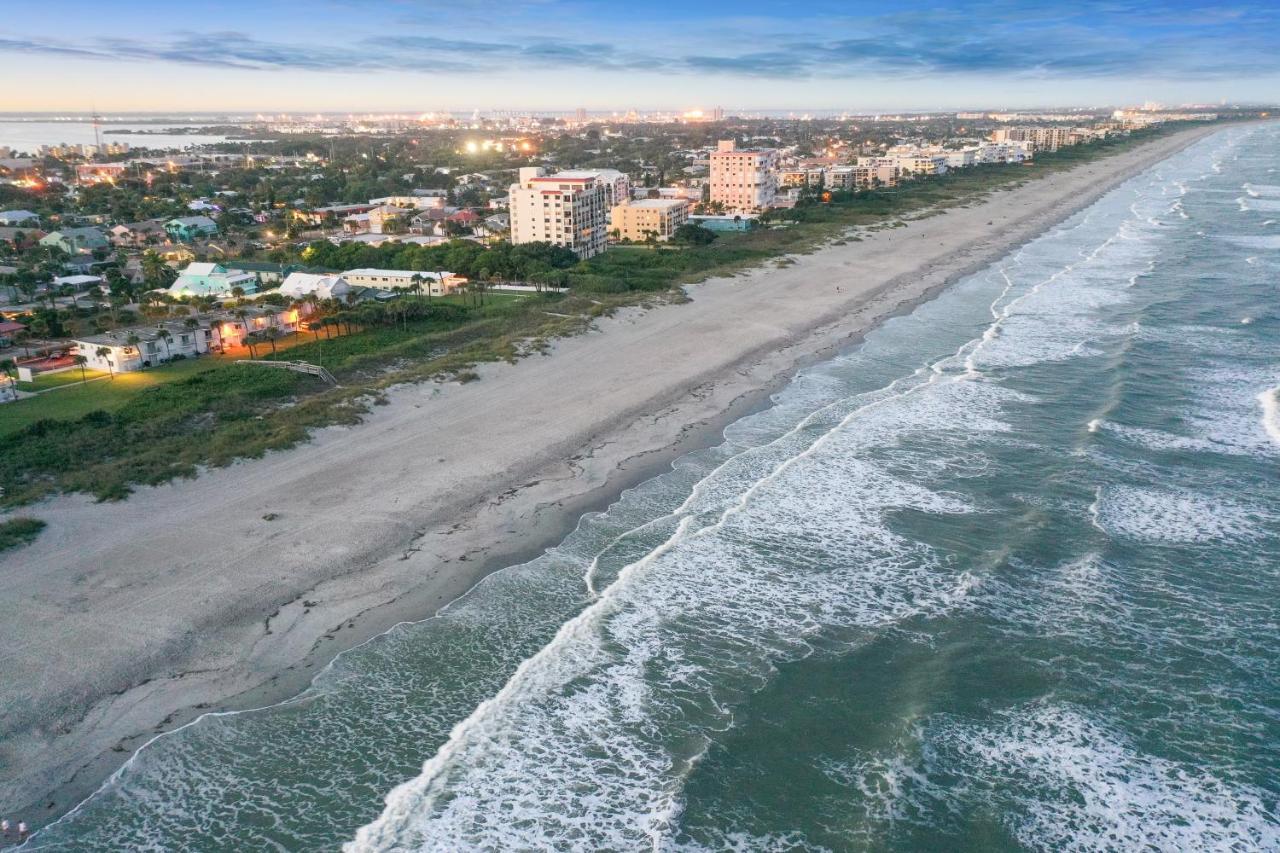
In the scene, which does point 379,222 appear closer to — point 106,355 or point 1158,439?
point 106,355

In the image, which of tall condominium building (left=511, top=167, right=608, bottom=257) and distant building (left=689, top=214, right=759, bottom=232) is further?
distant building (left=689, top=214, right=759, bottom=232)

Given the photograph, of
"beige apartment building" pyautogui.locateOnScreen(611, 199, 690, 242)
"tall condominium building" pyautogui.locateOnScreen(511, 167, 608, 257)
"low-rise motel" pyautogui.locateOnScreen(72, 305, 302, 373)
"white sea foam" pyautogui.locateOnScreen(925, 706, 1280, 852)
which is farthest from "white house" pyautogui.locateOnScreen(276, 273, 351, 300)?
"white sea foam" pyautogui.locateOnScreen(925, 706, 1280, 852)

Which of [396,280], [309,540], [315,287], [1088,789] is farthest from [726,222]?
[1088,789]

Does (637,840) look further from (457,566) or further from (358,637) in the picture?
(457,566)

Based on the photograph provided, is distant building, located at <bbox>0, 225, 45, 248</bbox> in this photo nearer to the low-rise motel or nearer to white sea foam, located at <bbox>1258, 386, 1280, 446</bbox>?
the low-rise motel

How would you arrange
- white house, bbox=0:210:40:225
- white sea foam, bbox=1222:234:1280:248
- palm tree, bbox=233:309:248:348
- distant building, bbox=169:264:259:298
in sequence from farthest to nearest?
white house, bbox=0:210:40:225
white sea foam, bbox=1222:234:1280:248
distant building, bbox=169:264:259:298
palm tree, bbox=233:309:248:348
